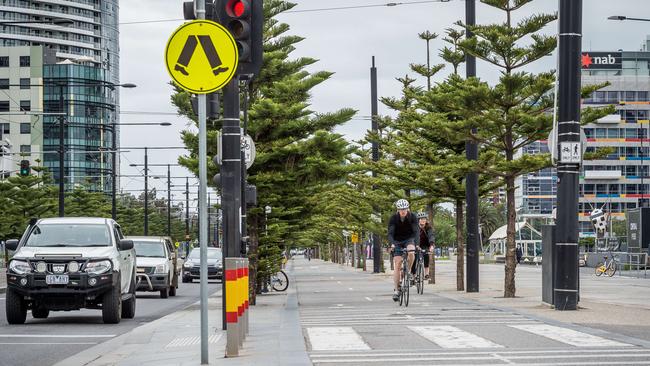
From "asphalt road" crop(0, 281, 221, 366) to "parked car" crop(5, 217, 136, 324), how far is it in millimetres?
370

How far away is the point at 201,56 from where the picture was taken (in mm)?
10336

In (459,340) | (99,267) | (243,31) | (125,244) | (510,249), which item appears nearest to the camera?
(243,31)

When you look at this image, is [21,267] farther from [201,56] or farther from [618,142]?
[618,142]

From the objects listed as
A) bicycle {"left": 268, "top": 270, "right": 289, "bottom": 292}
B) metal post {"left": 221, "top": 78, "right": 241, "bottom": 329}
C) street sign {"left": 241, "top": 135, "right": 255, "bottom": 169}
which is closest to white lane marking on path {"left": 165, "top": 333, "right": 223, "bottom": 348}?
metal post {"left": 221, "top": 78, "right": 241, "bottom": 329}

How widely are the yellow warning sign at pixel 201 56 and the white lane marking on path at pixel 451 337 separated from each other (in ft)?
12.6

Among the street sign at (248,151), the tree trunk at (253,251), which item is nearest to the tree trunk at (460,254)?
the tree trunk at (253,251)

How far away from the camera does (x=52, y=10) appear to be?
156625 mm

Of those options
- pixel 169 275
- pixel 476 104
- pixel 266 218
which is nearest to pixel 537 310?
pixel 476 104

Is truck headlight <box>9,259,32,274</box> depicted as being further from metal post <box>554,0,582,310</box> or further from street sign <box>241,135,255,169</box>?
metal post <box>554,0,582,310</box>

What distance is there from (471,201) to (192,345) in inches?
610

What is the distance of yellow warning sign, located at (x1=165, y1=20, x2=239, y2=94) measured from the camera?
10305mm

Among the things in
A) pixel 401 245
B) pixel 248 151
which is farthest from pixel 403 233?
pixel 248 151

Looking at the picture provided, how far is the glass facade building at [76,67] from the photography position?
140250 mm

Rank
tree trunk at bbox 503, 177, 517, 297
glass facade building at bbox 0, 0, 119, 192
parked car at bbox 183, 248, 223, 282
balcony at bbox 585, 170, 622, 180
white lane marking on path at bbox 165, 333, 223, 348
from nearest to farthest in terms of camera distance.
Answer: white lane marking on path at bbox 165, 333, 223, 348 < tree trunk at bbox 503, 177, 517, 297 < parked car at bbox 183, 248, 223, 282 < glass facade building at bbox 0, 0, 119, 192 < balcony at bbox 585, 170, 622, 180
